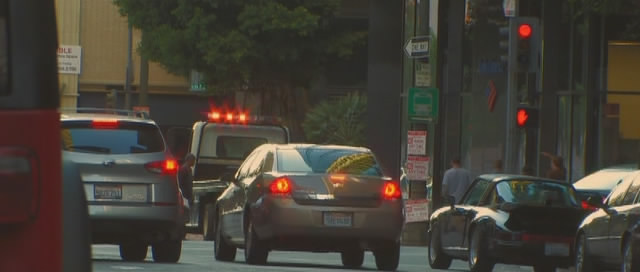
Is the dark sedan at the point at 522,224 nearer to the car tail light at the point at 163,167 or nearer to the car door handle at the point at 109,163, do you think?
the car tail light at the point at 163,167

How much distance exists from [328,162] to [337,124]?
93.2 feet

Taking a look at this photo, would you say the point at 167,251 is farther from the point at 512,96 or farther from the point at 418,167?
the point at 418,167

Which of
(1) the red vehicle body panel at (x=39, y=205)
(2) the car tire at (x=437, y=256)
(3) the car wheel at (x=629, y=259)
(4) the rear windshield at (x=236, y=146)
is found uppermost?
(1) the red vehicle body panel at (x=39, y=205)

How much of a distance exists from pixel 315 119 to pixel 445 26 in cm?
1098

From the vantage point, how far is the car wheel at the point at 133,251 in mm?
19062

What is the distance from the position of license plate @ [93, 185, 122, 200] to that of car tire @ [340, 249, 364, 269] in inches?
145

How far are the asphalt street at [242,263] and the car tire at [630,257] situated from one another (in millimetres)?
3513

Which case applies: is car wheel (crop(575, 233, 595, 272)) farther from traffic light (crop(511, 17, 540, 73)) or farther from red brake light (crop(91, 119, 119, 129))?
traffic light (crop(511, 17, 540, 73))

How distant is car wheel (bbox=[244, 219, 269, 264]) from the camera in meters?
18.8

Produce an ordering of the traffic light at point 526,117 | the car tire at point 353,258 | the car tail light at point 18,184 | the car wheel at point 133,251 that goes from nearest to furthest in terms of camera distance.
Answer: the car tail light at point 18,184
the car wheel at point 133,251
the car tire at point 353,258
the traffic light at point 526,117

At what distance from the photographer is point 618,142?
3109 centimetres

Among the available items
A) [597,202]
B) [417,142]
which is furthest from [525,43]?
[597,202]

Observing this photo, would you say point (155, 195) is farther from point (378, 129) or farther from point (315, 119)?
point (315, 119)

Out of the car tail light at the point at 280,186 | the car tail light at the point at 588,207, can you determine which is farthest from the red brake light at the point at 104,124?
the car tail light at the point at 588,207
